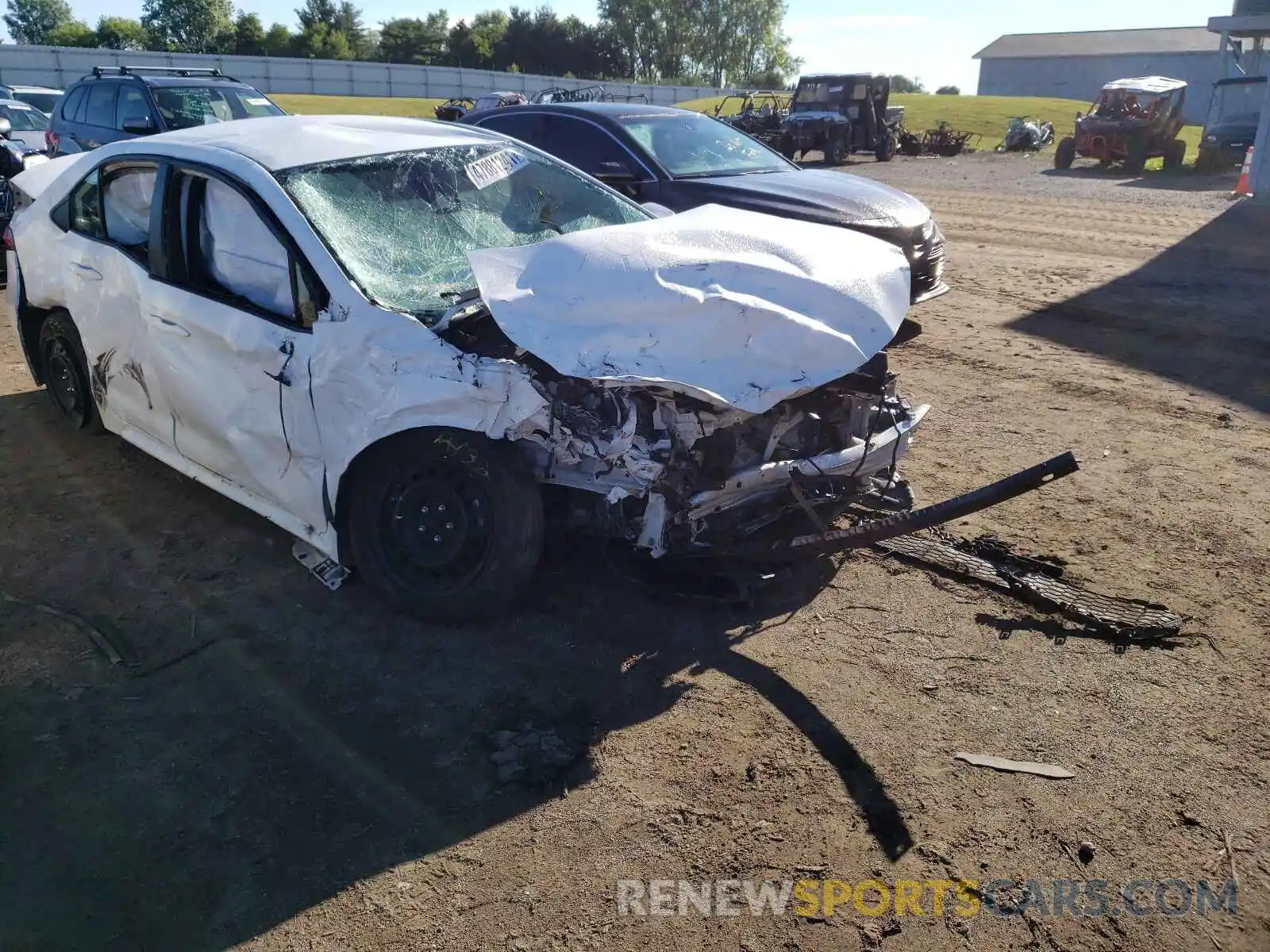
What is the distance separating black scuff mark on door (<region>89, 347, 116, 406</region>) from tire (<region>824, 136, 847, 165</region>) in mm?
21927

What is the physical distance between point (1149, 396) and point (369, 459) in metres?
5.29

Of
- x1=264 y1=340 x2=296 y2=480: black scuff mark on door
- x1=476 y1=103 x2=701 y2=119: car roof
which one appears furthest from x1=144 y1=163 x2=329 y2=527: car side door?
x1=476 y1=103 x2=701 y2=119: car roof

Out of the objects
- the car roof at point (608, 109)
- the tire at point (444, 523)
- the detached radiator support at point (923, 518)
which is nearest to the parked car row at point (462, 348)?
the tire at point (444, 523)

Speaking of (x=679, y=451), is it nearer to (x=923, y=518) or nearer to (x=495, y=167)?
(x=923, y=518)

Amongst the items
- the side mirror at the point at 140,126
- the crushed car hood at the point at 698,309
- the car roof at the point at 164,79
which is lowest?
the crushed car hood at the point at 698,309

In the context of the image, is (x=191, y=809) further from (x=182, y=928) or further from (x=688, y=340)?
(x=688, y=340)

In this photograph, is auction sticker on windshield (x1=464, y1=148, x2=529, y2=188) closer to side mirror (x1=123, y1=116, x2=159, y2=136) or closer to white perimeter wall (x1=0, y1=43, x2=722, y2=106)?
side mirror (x1=123, y1=116, x2=159, y2=136)

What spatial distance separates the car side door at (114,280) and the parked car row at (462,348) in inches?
0.8

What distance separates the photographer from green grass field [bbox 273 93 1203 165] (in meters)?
37.6

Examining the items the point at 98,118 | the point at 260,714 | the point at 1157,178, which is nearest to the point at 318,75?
the point at 1157,178

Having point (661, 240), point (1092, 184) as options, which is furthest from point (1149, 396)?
point (1092, 184)

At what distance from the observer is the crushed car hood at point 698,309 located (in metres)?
3.35

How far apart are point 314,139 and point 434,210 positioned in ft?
2.23

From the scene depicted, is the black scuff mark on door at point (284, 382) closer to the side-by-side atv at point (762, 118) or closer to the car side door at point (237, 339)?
the car side door at point (237, 339)
